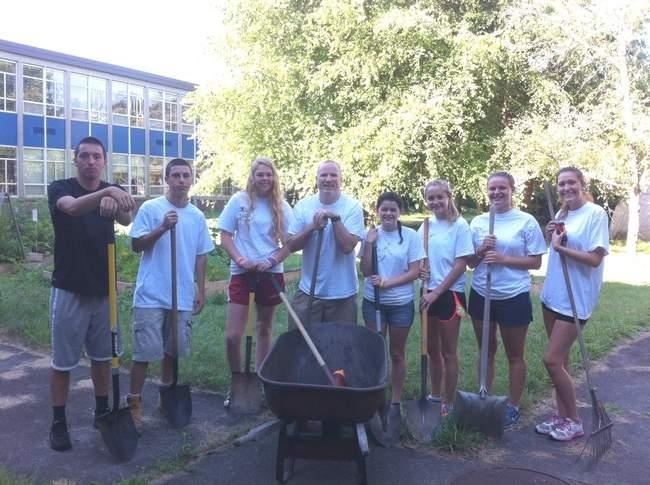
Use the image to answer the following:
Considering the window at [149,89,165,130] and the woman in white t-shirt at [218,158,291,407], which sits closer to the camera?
the woman in white t-shirt at [218,158,291,407]

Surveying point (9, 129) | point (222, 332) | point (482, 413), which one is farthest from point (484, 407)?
point (9, 129)

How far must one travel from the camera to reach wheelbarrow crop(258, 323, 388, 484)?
118 inches

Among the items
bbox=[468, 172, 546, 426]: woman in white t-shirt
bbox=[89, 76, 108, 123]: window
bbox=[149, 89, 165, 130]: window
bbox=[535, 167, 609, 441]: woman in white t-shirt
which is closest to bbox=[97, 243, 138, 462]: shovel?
bbox=[468, 172, 546, 426]: woman in white t-shirt

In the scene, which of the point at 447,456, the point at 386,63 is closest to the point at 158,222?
the point at 447,456

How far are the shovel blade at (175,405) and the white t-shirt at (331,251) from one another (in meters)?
1.05

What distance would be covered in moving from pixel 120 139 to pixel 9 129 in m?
5.59

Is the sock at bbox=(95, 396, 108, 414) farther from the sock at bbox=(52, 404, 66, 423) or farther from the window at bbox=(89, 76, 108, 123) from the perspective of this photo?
the window at bbox=(89, 76, 108, 123)

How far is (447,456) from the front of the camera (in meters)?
3.61

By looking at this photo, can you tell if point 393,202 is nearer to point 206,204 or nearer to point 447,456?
point 447,456

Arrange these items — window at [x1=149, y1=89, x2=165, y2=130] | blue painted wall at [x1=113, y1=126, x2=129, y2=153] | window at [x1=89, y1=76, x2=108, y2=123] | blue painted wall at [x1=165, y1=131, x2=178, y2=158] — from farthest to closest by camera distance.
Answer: blue painted wall at [x1=165, y1=131, x2=178, y2=158] < window at [x1=149, y1=89, x2=165, y2=130] < blue painted wall at [x1=113, y1=126, x2=129, y2=153] < window at [x1=89, y1=76, x2=108, y2=123]

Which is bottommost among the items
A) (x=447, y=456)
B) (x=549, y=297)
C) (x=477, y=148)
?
(x=447, y=456)

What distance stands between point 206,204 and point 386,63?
20586 mm

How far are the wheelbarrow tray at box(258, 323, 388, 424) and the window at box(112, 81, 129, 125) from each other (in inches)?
1142

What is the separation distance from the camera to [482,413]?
379 cm
